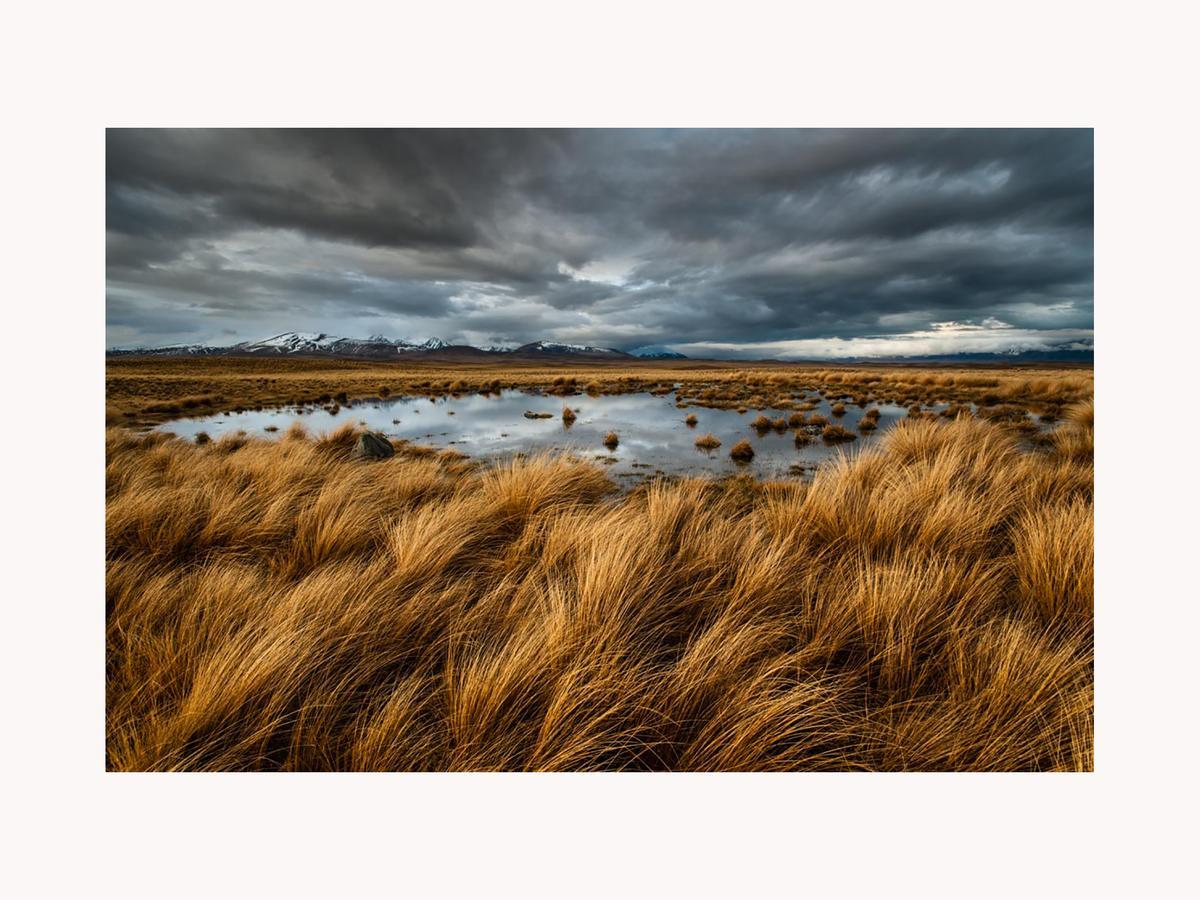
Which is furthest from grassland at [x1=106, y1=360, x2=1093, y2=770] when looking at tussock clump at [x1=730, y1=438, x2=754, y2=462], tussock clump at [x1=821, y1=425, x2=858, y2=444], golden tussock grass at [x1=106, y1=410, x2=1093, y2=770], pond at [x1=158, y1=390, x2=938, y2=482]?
tussock clump at [x1=821, y1=425, x2=858, y2=444]

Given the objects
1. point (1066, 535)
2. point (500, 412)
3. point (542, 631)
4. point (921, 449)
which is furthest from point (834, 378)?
point (542, 631)

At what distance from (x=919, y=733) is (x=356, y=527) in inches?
127

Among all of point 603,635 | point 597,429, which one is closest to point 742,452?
point 597,429

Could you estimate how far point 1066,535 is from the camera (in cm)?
256

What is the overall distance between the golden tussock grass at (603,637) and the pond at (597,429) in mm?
2766

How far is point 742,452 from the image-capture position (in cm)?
727

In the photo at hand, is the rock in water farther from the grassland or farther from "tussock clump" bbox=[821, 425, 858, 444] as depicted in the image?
"tussock clump" bbox=[821, 425, 858, 444]

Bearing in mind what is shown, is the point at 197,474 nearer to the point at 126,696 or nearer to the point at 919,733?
the point at 126,696

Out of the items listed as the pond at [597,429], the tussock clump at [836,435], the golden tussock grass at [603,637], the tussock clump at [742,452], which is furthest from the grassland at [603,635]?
the tussock clump at [836,435]

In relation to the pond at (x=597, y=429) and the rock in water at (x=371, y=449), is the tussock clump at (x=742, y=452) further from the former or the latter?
the rock in water at (x=371, y=449)

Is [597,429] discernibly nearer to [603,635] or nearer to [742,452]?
[742,452]

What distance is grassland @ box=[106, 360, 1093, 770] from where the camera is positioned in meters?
1.55

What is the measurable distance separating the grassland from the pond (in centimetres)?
272

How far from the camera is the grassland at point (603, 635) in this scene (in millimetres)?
1548
